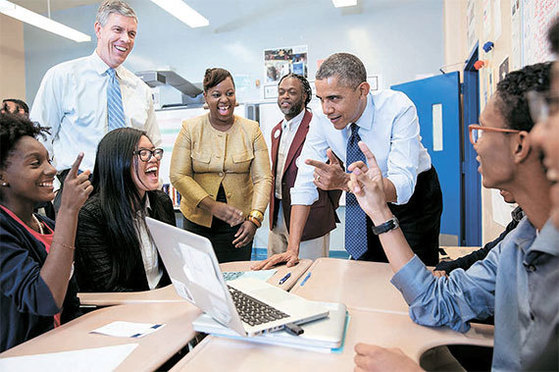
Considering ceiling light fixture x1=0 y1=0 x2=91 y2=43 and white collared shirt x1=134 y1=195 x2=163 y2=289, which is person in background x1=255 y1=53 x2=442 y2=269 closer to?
white collared shirt x1=134 y1=195 x2=163 y2=289

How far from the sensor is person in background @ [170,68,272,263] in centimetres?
228

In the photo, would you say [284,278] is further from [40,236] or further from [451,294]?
[40,236]

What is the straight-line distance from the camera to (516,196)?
0.68m

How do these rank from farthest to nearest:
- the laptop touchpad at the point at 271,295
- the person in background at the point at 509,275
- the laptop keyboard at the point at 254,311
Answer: the laptop touchpad at the point at 271,295 → the laptop keyboard at the point at 254,311 → the person in background at the point at 509,275

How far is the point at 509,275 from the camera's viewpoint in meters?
0.77

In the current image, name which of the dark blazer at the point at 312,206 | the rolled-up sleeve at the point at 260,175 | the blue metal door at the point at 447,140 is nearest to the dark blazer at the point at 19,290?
the rolled-up sleeve at the point at 260,175

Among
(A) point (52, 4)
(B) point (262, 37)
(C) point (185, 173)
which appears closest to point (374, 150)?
(C) point (185, 173)

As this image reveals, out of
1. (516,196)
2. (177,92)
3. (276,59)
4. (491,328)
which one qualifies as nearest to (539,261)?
(516,196)

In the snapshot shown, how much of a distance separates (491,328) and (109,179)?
142cm

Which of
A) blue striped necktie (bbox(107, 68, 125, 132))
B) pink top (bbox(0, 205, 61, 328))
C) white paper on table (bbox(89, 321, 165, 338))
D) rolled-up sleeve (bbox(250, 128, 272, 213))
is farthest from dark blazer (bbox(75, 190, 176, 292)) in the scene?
rolled-up sleeve (bbox(250, 128, 272, 213))

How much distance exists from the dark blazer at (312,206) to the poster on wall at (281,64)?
2599 mm

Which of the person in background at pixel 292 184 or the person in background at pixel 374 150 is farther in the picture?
the person in background at pixel 292 184

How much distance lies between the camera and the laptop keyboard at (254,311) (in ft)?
2.91

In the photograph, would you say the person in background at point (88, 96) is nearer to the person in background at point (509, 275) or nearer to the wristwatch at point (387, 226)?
the wristwatch at point (387, 226)
